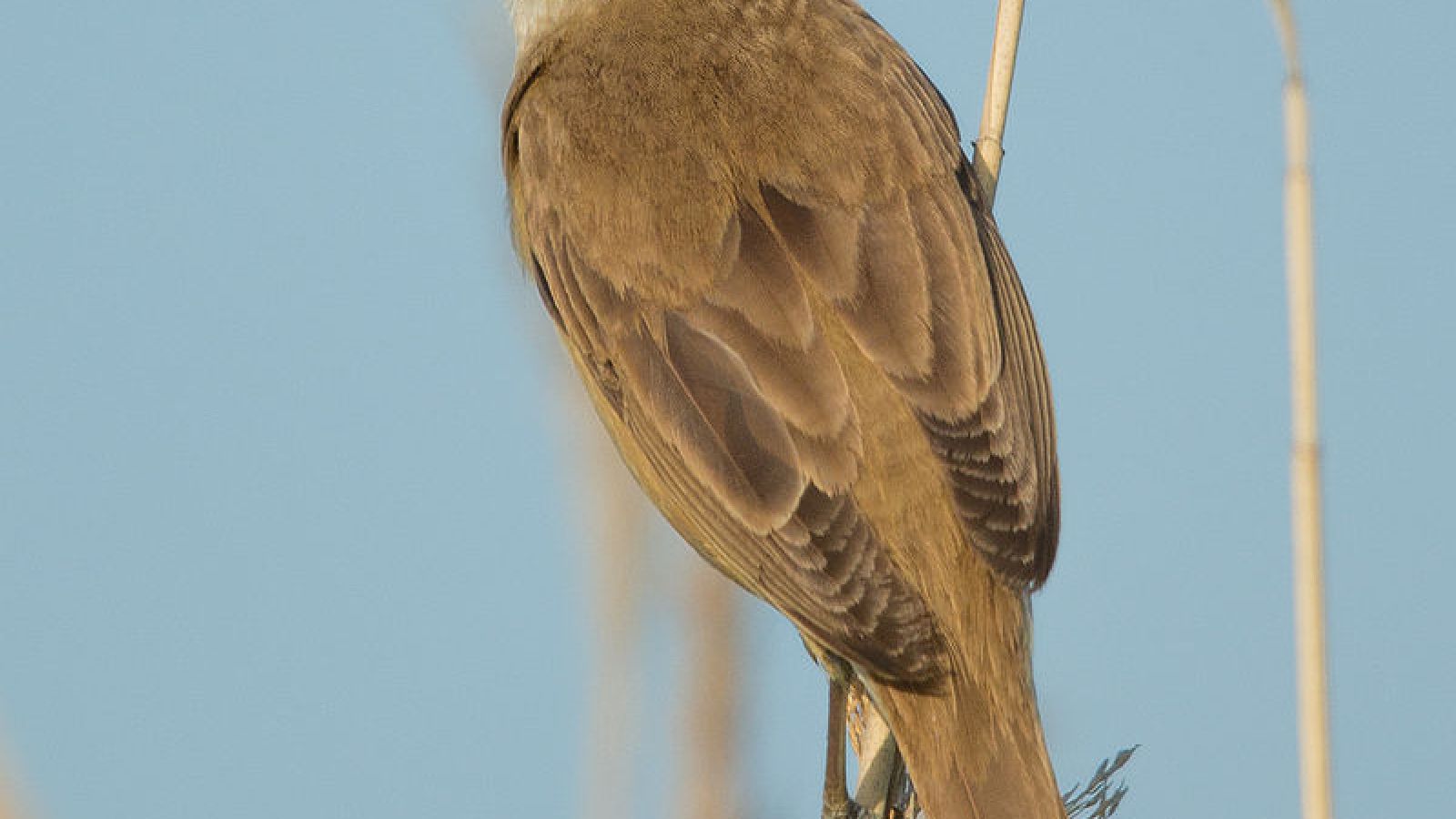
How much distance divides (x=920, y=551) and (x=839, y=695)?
1.45ft

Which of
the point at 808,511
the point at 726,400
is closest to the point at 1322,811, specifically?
the point at 808,511

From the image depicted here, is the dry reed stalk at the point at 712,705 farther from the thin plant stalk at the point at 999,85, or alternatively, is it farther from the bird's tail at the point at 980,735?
the thin plant stalk at the point at 999,85

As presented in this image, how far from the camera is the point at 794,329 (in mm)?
2752

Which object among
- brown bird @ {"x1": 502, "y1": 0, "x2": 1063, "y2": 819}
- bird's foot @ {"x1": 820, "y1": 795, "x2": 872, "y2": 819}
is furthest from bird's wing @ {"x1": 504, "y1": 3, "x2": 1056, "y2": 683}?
bird's foot @ {"x1": 820, "y1": 795, "x2": 872, "y2": 819}

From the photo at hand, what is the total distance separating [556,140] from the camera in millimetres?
3117

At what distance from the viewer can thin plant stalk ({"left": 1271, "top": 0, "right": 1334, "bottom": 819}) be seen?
212cm

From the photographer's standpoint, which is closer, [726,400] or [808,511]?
[808,511]

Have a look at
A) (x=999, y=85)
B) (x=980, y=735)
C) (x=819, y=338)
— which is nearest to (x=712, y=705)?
(x=980, y=735)

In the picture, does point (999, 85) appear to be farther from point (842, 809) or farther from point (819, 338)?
point (842, 809)

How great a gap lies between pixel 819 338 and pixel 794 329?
45 mm

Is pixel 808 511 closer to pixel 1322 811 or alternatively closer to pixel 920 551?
pixel 920 551

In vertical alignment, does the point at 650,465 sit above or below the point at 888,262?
below

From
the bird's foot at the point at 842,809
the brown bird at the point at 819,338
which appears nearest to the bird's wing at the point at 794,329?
the brown bird at the point at 819,338

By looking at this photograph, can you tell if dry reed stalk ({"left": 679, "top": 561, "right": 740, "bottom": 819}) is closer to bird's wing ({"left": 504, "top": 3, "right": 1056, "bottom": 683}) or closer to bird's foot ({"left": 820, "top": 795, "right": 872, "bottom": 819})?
bird's wing ({"left": 504, "top": 3, "right": 1056, "bottom": 683})
